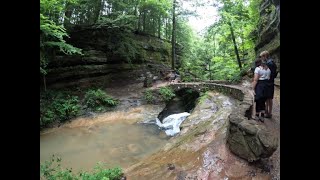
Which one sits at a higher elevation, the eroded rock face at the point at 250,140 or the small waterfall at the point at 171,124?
the eroded rock face at the point at 250,140

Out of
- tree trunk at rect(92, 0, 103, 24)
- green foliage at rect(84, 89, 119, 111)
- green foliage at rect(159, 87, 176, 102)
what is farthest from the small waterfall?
tree trunk at rect(92, 0, 103, 24)

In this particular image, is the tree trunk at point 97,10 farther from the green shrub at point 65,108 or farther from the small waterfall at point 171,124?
the small waterfall at point 171,124

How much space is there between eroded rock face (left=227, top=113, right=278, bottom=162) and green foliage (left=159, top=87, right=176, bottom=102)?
12690 millimetres

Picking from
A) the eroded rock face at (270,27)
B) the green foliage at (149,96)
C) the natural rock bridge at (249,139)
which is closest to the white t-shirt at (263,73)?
the natural rock bridge at (249,139)

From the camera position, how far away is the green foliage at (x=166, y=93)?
19.7 meters

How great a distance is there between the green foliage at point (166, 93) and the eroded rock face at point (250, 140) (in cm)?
1269

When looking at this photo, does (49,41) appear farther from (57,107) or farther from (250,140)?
(250,140)

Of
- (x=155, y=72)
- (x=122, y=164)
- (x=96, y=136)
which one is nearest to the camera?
(x=122, y=164)

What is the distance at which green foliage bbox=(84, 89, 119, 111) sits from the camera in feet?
53.7
